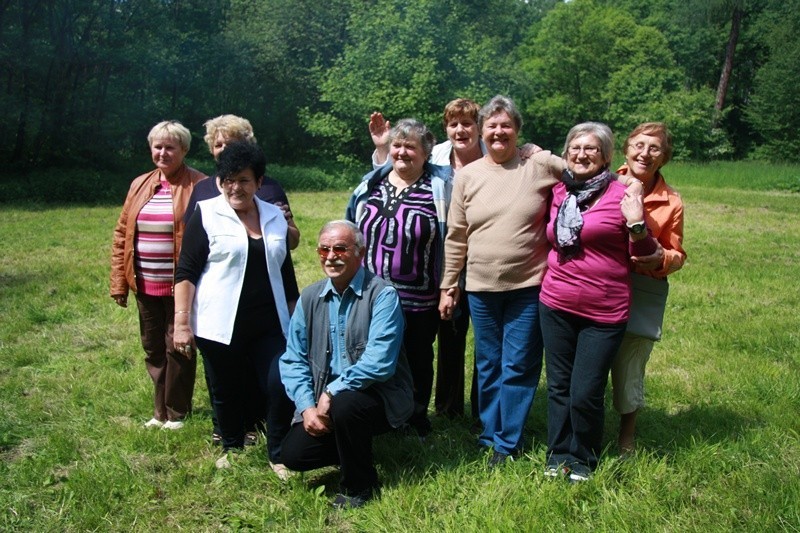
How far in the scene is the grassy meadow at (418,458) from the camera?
10.4ft

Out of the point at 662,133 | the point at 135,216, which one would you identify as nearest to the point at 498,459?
Answer: the point at 662,133

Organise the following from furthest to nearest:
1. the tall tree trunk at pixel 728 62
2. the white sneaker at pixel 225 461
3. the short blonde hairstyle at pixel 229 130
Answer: the tall tree trunk at pixel 728 62, the short blonde hairstyle at pixel 229 130, the white sneaker at pixel 225 461

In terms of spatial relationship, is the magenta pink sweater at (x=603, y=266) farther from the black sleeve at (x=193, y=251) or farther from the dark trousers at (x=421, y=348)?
the black sleeve at (x=193, y=251)

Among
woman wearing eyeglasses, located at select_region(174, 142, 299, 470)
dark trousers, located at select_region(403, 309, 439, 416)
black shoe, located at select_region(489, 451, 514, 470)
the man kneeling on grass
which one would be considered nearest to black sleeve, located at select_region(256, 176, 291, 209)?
woman wearing eyeglasses, located at select_region(174, 142, 299, 470)

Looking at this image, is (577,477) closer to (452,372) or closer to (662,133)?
(452,372)

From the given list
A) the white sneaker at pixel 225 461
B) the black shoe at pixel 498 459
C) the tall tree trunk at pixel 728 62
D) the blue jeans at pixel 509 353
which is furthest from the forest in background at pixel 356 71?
the black shoe at pixel 498 459

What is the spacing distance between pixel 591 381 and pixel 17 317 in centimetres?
571

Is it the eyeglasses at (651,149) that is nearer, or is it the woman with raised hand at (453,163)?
the eyeglasses at (651,149)

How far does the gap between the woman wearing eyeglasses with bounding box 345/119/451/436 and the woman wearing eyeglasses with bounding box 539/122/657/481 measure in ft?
2.37

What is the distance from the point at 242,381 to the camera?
3820 mm

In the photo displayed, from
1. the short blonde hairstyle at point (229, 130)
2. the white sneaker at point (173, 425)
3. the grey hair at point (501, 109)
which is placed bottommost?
the white sneaker at point (173, 425)

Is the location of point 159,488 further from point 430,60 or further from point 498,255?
point 430,60

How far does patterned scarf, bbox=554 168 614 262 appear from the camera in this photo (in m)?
3.28

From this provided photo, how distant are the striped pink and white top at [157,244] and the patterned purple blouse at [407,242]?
3.98ft
